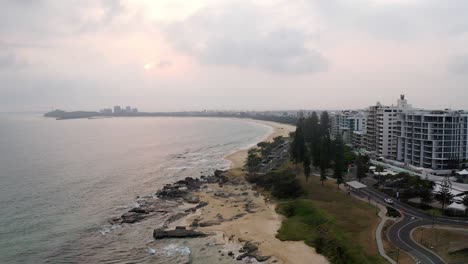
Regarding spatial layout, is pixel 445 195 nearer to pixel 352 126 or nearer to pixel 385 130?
pixel 385 130

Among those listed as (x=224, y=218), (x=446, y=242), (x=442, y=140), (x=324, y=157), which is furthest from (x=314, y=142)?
(x=446, y=242)

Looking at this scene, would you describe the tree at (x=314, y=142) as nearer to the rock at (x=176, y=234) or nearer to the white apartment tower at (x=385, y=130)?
the white apartment tower at (x=385, y=130)

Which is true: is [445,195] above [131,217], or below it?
above

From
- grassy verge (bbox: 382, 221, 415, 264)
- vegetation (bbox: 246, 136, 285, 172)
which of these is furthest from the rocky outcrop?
vegetation (bbox: 246, 136, 285, 172)

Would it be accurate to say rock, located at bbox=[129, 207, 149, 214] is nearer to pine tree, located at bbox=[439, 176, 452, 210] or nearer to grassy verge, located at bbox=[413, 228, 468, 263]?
grassy verge, located at bbox=[413, 228, 468, 263]

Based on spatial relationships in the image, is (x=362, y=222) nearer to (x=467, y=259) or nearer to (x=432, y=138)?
(x=467, y=259)

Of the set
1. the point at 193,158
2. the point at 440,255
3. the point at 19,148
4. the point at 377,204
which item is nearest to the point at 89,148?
the point at 19,148

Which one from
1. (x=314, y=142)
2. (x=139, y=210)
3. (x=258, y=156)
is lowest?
(x=139, y=210)
